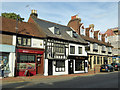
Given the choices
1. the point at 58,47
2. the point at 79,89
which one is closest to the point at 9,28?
the point at 58,47

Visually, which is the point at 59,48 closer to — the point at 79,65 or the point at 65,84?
the point at 79,65

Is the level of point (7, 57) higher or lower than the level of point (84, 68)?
higher

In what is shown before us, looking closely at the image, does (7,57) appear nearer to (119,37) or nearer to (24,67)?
(24,67)

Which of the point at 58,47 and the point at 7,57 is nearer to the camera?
the point at 7,57

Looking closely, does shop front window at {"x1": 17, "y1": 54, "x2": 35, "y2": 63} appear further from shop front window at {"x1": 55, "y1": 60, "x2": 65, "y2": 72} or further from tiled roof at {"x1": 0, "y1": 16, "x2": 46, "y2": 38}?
shop front window at {"x1": 55, "y1": 60, "x2": 65, "y2": 72}

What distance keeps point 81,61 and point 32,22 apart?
11.4 metres

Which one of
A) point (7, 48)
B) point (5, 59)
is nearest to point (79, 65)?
point (5, 59)

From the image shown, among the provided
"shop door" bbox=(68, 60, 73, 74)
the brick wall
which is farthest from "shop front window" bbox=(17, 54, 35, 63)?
"shop door" bbox=(68, 60, 73, 74)

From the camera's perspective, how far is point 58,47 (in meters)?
22.1

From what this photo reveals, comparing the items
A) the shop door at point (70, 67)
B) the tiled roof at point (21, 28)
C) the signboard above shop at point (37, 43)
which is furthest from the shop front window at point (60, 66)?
the tiled roof at point (21, 28)

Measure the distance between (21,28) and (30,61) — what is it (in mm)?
4901

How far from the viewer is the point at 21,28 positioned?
785 inches

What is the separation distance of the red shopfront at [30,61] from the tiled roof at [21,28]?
253 cm

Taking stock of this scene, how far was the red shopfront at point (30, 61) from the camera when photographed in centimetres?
1811
